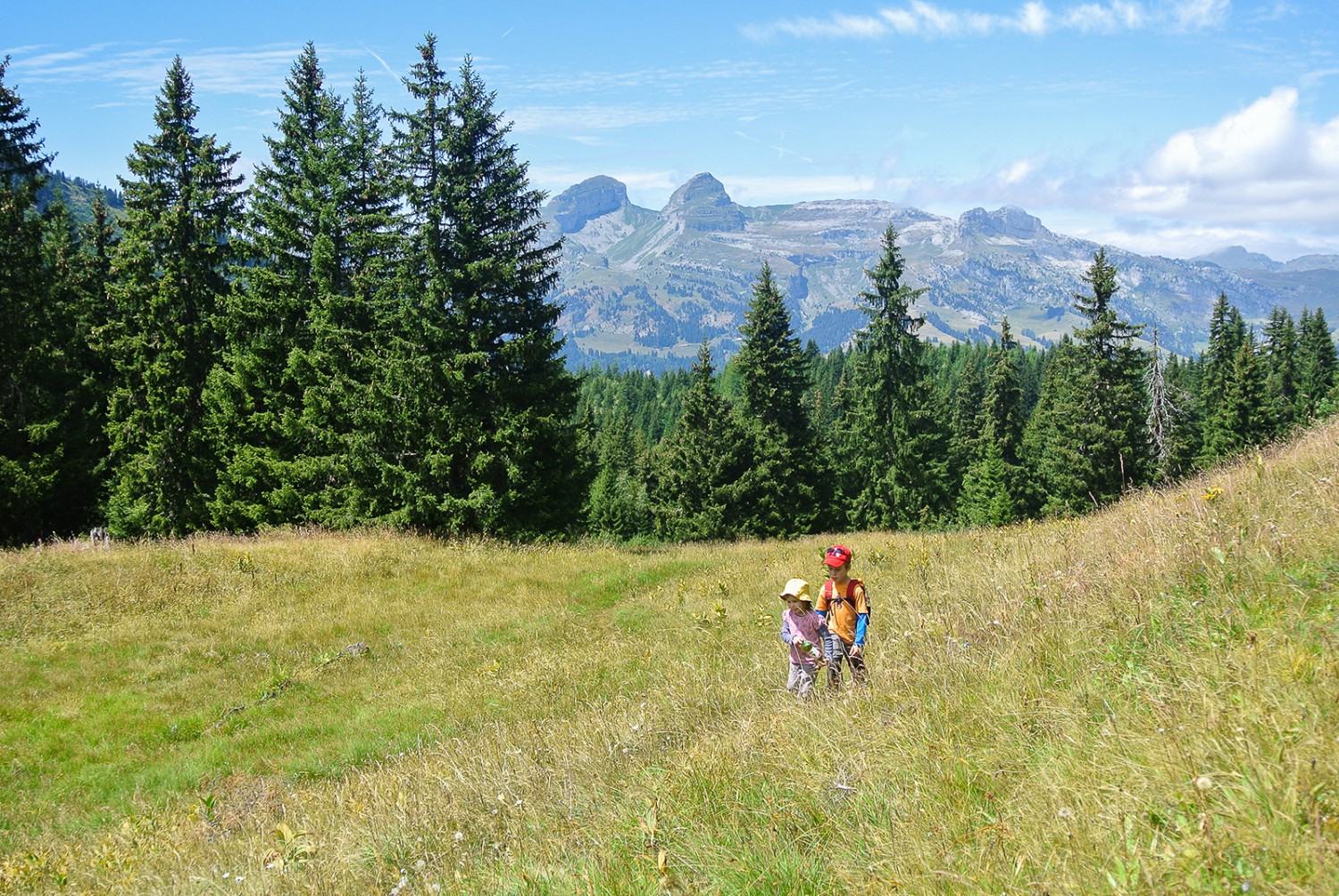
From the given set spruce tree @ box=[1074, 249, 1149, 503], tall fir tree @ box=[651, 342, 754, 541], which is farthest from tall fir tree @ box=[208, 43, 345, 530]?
spruce tree @ box=[1074, 249, 1149, 503]

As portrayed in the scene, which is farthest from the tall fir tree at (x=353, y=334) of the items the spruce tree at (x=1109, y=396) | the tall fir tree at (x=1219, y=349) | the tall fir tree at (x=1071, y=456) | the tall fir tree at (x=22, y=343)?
the tall fir tree at (x=1219, y=349)

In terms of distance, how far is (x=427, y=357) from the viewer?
66.2 feet

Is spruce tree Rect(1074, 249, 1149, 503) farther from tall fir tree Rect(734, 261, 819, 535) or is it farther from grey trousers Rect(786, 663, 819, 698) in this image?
grey trousers Rect(786, 663, 819, 698)

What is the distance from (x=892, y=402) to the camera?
38.2 meters

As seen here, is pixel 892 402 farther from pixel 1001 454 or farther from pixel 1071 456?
pixel 1001 454

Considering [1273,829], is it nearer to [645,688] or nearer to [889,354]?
[645,688]

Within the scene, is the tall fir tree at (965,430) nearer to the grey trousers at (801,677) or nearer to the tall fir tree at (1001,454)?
the tall fir tree at (1001,454)

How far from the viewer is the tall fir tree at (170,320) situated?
81.1 feet

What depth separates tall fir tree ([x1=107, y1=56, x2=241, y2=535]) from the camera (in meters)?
24.7

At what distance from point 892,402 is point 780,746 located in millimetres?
35987

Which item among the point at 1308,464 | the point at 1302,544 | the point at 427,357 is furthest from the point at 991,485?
the point at 1302,544

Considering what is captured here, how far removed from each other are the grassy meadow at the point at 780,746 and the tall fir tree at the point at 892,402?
88.4 ft

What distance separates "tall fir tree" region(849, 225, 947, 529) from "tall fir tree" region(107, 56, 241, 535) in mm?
28502

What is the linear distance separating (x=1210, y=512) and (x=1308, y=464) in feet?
9.36
